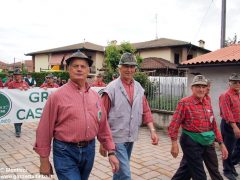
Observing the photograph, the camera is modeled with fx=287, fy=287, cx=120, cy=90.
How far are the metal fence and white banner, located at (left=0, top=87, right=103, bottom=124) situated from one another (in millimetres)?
3902

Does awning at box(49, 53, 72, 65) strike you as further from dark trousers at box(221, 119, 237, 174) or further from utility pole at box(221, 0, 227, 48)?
dark trousers at box(221, 119, 237, 174)

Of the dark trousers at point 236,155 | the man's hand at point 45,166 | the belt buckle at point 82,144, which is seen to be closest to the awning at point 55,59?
the dark trousers at point 236,155

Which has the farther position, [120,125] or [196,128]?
[196,128]

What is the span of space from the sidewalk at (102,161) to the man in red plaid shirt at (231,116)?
68 centimetres

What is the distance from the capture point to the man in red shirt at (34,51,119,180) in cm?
278

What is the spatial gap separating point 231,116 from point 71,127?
10.8 feet

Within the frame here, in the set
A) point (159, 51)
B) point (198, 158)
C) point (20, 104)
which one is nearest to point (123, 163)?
point (198, 158)

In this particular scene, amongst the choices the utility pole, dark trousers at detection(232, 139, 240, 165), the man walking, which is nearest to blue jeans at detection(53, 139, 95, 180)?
the man walking

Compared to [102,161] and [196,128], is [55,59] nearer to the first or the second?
[102,161]

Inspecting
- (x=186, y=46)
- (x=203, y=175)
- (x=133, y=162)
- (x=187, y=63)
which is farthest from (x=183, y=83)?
(x=186, y=46)

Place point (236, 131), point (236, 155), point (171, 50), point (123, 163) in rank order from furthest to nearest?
point (171, 50), point (236, 155), point (236, 131), point (123, 163)

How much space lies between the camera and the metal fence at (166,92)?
32.4 ft

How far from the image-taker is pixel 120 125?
3.79 m

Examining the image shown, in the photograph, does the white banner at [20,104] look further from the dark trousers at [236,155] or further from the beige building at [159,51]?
the beige building at [159,51]
